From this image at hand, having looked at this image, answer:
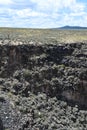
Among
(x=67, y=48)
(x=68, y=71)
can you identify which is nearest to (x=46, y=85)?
(x=68, y=71)

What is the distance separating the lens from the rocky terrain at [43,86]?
43.6m

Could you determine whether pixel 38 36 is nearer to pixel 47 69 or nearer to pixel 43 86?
pixel 47 69

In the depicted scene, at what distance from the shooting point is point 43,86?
52.9 m

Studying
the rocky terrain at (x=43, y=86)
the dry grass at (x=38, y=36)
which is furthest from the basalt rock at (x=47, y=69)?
the dry grass at (x=38, y=36)

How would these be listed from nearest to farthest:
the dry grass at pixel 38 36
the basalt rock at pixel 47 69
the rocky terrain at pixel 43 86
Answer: the rocky terrain at pixel 43 86, the basalt rock at pixel 47 69, the dry grass at pixel 38 36

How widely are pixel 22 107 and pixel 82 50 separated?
44.2ft

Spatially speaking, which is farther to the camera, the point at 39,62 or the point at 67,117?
the point at 39,62

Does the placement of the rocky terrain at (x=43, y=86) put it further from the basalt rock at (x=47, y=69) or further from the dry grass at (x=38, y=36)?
the dry grass at (x=38, y=36)

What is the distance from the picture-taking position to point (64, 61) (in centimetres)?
5469

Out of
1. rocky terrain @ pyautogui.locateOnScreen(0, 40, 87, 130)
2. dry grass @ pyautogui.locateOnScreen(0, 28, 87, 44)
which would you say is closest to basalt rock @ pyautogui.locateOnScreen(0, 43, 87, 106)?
rocky terrain @ pyautogui.locateOnScreen(0, 40, 87, 130)

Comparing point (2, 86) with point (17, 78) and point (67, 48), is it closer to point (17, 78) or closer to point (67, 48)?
point (17, 78)

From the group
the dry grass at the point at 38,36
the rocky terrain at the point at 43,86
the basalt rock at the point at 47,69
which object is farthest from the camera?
the dry grass at the point at 38,36

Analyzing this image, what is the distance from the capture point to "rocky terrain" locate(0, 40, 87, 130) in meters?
43.6

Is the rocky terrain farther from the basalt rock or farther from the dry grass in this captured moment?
the dry grass
